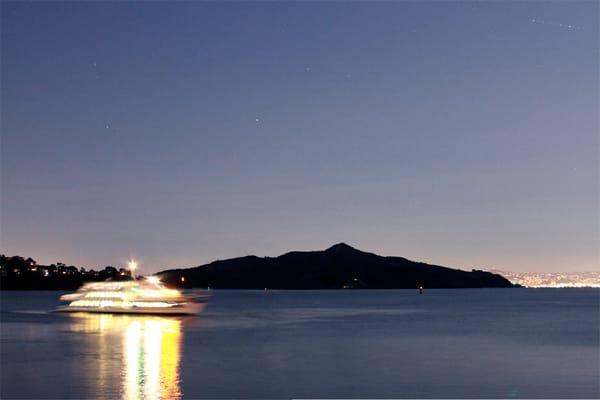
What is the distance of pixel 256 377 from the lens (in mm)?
38500

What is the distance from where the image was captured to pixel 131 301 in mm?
115875

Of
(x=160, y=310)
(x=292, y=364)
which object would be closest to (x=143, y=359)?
(x=292, y=364)

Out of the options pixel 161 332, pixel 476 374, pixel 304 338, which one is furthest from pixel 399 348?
pixel 161 332

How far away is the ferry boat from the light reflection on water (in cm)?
3165

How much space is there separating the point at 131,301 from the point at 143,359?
7357 centimetres

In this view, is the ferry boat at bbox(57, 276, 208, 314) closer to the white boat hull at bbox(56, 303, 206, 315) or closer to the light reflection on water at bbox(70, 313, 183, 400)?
the white boat hull at bbox(56, 303, 206, 315)

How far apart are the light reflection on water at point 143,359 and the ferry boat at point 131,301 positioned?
31651 millimetres

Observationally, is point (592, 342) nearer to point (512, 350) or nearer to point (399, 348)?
point (512, 350)

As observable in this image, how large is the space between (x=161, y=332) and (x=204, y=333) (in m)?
4.31

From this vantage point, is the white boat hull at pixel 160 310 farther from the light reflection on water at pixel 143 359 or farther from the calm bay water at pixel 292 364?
the calm bay water at pixel 292 364

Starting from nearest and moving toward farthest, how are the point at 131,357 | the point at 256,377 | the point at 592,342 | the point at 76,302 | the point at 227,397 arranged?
the point at 227,397 → the point at 256,377 → the point at 131,357 → the point at 592,342 → the point at 76,302

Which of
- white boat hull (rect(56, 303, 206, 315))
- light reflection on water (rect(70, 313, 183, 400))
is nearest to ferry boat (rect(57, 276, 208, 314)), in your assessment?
white boat hull (rect(56, 303, 206, 315))

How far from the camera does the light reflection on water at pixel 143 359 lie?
31547mm

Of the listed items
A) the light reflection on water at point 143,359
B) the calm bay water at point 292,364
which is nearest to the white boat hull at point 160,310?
the light reflection on water at point 143,359
